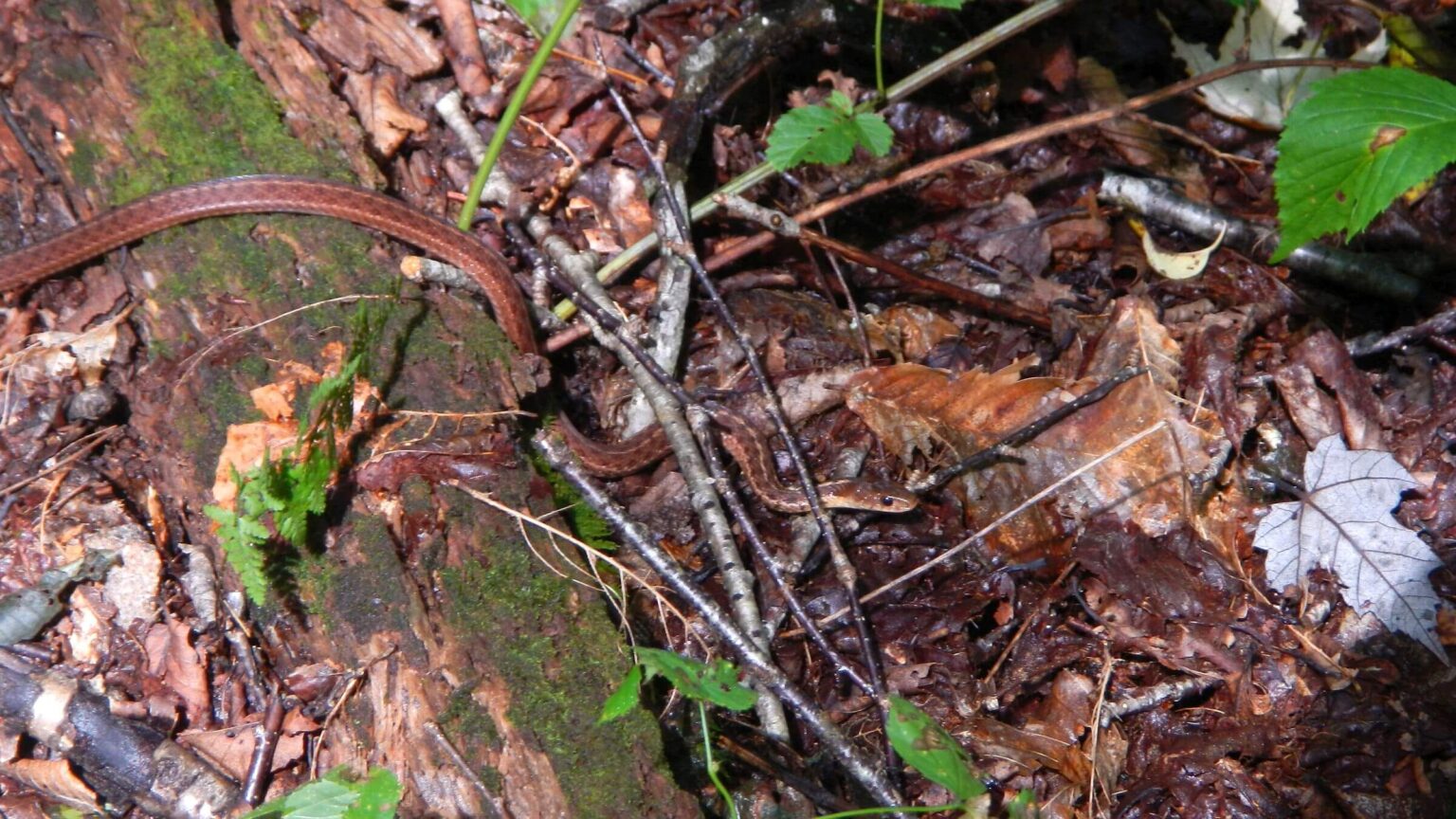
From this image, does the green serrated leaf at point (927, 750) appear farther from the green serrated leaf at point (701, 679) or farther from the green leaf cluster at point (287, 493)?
the green leaf cluster at point (287, 493)

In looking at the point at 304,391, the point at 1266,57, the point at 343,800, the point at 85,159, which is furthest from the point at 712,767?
the point at 1266,57

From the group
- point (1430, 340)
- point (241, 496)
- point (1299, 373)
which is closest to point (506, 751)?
point (241, 496)

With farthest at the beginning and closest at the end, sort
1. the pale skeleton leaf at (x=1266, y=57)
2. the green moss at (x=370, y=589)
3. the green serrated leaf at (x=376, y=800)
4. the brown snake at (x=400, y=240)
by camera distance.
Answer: the pale skeleton leaf at (x=1266, y=57) < the brown snake at (x=400, y=240) < the green moss at (x=370, y=589) < the green serrated leaf at (x=376, y=800)

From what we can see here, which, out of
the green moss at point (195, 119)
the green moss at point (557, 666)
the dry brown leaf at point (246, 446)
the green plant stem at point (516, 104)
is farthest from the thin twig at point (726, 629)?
the green moss at point (195, 119)

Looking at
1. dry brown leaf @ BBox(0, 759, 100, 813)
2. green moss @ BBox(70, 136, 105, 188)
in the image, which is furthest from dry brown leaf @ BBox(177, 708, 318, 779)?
green moss @ BBox(70, 136, 105, 188)

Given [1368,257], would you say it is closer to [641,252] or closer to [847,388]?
[847,388]

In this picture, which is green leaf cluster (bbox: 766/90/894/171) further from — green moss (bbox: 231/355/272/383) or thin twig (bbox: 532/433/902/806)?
green moss (bbox: 231/355/272/383)

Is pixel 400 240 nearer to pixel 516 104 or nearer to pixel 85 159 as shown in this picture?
pixel 516 104

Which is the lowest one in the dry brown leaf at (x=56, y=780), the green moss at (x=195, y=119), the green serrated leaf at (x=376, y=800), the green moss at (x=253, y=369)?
the green serrated leaf at (x=376, y=800)
